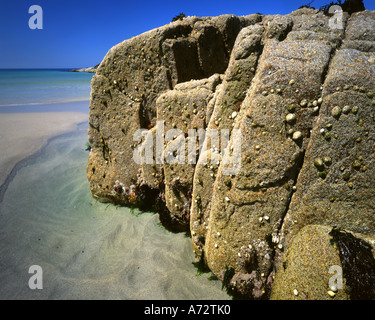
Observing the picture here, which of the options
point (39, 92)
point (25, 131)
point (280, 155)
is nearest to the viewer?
point (280, 155)

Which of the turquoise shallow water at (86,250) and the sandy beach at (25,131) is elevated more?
the sandy beach at (25,131)

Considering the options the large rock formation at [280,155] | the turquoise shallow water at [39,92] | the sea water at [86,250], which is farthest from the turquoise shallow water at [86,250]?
the turquoise shallow water at [39,92]

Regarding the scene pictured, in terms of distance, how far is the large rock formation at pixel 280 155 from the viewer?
9.17 feet

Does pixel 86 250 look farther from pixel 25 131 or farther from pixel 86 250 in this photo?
pixel 25 131

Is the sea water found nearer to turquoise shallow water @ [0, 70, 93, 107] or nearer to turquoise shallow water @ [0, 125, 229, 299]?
turquoise shallow water @ [0, 125, 229, 299]

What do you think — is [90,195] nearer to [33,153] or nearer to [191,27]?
[33,153]

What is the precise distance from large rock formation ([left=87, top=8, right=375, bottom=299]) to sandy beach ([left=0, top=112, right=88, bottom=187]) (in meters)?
6.04

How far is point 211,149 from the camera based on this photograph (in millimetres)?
3828

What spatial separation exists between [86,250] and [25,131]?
9.06 m

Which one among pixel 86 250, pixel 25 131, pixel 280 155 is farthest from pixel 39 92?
pixel 280 155

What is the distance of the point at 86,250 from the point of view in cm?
439

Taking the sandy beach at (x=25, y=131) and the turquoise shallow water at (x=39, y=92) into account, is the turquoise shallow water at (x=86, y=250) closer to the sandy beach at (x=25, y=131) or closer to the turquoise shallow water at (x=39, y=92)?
the sandy beach at (x=25, y=131)

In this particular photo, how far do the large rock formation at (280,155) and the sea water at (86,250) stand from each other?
53 cm

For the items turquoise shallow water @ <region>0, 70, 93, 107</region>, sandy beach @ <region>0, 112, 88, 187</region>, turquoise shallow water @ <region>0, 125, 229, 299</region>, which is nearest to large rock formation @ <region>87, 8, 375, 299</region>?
turquoise shallow water @ <region>0, 125, 229, 299</region>
